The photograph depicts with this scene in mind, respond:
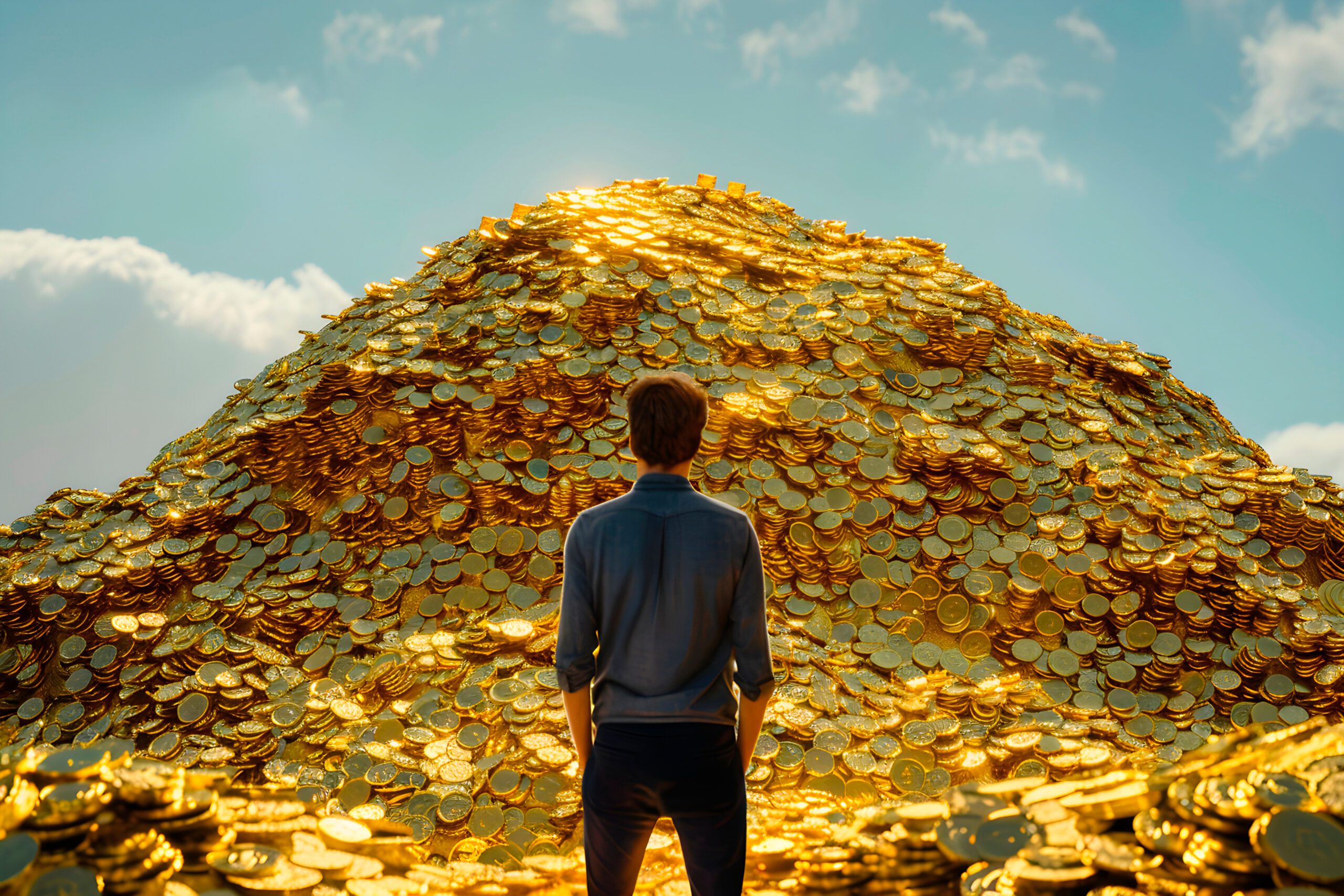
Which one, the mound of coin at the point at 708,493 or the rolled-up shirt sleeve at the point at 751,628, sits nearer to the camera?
the rolled-up shirt sleeve at the point at 751,628

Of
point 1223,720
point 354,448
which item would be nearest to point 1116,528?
point 1223,720

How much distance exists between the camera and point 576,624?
1.90m

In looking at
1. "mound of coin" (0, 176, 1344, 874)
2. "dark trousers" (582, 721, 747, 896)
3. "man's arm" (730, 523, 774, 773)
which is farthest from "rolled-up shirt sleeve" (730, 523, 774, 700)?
"mound of coin" (0, 176, 1344, 874)

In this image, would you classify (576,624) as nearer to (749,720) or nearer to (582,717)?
(582,717)

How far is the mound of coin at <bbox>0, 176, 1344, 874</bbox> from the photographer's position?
3.84m

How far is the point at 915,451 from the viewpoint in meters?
5.03

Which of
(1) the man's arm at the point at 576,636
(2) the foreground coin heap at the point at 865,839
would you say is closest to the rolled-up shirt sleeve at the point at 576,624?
(1) the man's arm at the point at 576,636

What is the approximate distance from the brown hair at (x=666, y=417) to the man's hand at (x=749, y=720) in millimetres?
524

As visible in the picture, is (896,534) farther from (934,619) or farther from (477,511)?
(477,511)

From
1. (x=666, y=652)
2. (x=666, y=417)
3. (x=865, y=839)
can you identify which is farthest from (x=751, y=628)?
(x=865, y=839)

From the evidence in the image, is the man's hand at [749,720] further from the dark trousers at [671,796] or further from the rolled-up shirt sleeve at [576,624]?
the rolled-up shirt sleeve at [576,624]

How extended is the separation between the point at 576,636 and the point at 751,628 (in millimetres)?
363

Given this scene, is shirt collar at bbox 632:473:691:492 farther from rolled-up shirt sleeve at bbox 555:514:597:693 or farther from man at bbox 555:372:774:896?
rolled-up shirt sleeve at bbox 555:514:597:693

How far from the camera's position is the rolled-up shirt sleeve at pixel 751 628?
1.88 m
